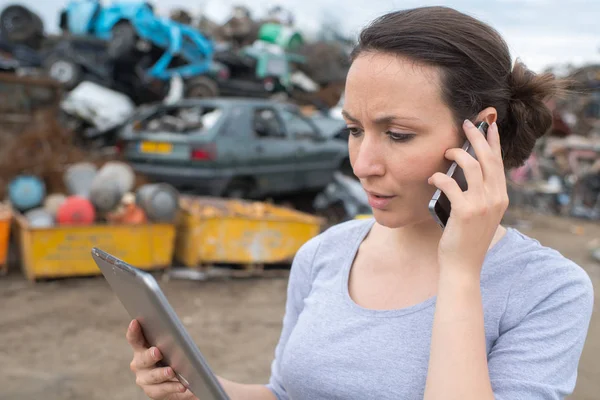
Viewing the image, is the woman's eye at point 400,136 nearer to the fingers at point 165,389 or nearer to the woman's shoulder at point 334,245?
the woman's shoulder at point 334,245

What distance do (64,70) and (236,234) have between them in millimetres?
6567

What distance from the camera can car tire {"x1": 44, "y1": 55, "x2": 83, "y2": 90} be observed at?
11.0 m

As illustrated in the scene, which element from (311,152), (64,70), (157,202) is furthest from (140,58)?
(157,202)

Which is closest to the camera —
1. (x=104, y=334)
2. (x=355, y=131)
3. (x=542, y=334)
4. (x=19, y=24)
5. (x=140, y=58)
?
(x=542, y=334)

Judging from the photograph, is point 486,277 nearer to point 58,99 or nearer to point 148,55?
point 58,99

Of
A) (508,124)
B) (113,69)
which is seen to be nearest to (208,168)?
(113,69)

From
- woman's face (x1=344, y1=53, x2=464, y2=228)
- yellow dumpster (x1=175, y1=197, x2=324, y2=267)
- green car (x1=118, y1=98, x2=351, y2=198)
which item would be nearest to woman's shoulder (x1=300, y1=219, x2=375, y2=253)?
woman's face (x1=344, y1=53, x2=464, y2=228)

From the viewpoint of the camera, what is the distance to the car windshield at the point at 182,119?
798 centimetres

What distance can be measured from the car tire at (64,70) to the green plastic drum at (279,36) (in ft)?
33.9

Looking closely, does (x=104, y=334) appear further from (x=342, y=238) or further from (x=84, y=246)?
(x=342, y=238)

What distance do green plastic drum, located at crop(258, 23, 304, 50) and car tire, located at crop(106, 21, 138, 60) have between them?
8400 millimetres

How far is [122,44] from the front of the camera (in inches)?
477

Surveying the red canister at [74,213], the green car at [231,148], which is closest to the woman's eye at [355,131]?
the red canister at [74,213]

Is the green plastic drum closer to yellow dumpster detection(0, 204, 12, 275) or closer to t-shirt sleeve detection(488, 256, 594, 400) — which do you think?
yellow dumpster detection(0, 204, 12, 275)
